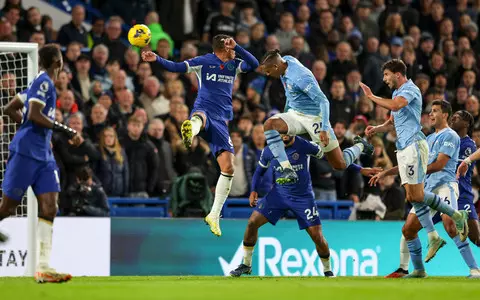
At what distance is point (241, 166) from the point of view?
18578 mm

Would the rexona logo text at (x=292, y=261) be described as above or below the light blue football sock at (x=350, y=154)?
below

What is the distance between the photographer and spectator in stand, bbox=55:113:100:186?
17.3 metres

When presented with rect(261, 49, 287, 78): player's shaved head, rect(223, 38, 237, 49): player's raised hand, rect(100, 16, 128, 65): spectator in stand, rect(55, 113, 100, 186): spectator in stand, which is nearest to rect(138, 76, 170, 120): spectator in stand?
rect(100, 16, 128, 65): spectator in stand

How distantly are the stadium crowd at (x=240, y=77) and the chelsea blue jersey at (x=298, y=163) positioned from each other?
3474 mm

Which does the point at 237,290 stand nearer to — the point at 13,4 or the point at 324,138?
the point at 324,138

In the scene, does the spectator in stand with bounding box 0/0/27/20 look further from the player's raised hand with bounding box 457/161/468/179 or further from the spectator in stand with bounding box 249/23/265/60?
the player's raised hand with bounding box 457/161/468/179

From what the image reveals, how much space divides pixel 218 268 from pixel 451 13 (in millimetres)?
11248

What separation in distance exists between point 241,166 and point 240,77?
325 centimetres

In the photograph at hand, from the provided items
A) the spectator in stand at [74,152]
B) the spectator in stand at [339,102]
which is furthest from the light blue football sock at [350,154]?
the spectator in stand at [339,102]

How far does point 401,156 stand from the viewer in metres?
13.7

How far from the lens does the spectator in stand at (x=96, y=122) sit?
59.9 feet

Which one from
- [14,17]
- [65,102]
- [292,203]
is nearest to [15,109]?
[292,203]

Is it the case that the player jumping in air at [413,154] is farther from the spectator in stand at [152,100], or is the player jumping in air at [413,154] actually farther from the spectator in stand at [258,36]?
the spectator in stand at [258,36]

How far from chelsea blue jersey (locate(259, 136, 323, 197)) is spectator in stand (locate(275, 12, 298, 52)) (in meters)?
7.86
